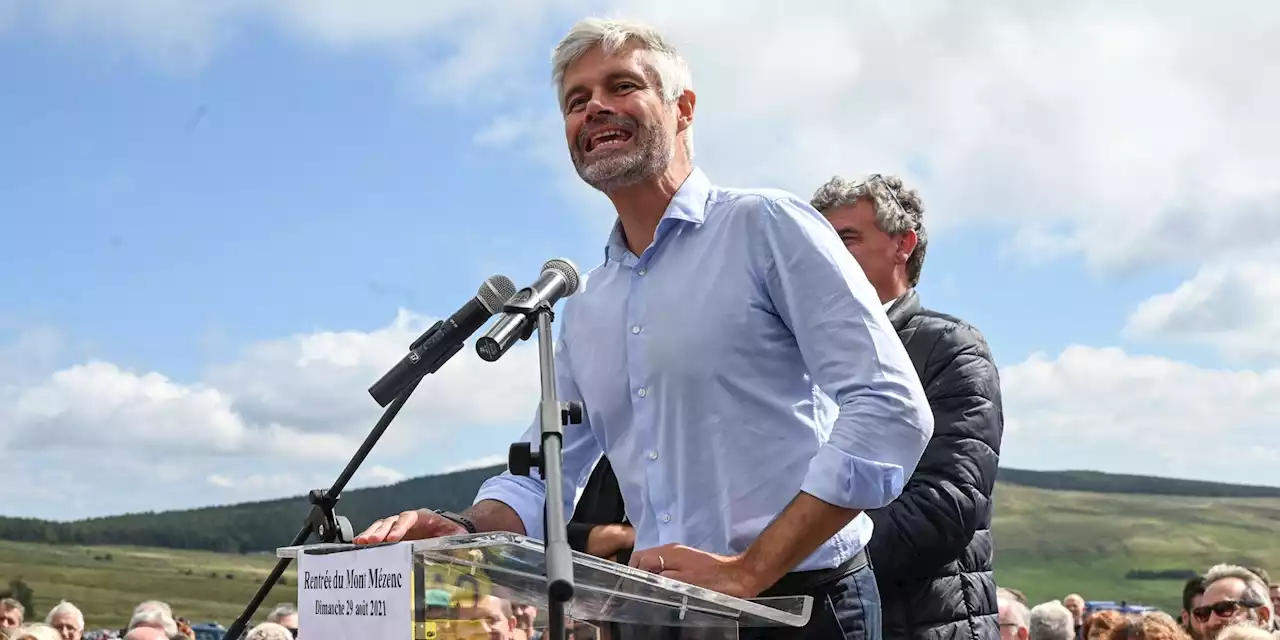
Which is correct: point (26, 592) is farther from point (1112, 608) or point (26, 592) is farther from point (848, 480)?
point (848, 480)

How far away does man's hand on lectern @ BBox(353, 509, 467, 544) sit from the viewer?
215cm

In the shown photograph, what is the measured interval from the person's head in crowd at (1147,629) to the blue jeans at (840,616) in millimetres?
4190

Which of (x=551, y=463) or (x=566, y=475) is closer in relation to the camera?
(x=551, y=463)

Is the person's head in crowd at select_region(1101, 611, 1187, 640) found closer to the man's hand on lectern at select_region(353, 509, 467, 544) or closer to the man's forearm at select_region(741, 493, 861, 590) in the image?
Result: the man's forearm at select_region(741, 493, 861, 590)

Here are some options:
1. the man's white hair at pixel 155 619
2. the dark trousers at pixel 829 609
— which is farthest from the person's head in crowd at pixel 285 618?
the dark trousers at pixel 829 609

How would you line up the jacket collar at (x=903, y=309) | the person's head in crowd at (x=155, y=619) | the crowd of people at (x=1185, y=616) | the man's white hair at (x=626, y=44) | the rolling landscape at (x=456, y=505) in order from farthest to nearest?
1. the rolling landscape at (x=456, y=505)
2. the person's head in crowd at (x=155, y=619)
3. the crowd of people at (x=1185, y=616)
4. the jacket collar at (x=903, y=309)
5. the man's white hair at (x=626, y=44)

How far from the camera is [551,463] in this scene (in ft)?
6.00

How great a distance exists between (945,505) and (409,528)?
5.66 feet

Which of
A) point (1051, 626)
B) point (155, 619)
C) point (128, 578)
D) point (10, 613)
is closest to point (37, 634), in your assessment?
point (155, 619)

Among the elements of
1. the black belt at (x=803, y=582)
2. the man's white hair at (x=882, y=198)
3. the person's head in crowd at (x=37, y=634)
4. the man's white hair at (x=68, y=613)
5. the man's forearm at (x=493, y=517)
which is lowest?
the black belt at (x=803, y=582)

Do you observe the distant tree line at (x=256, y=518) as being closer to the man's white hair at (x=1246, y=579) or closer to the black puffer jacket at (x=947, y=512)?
the man's white hair at (x=1246, y=579)

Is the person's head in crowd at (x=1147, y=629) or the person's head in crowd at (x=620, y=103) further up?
the person's head in crowd at (x=620, y=103)

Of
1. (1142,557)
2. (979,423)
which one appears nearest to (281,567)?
(979,423)

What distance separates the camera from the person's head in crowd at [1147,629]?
230 inches
